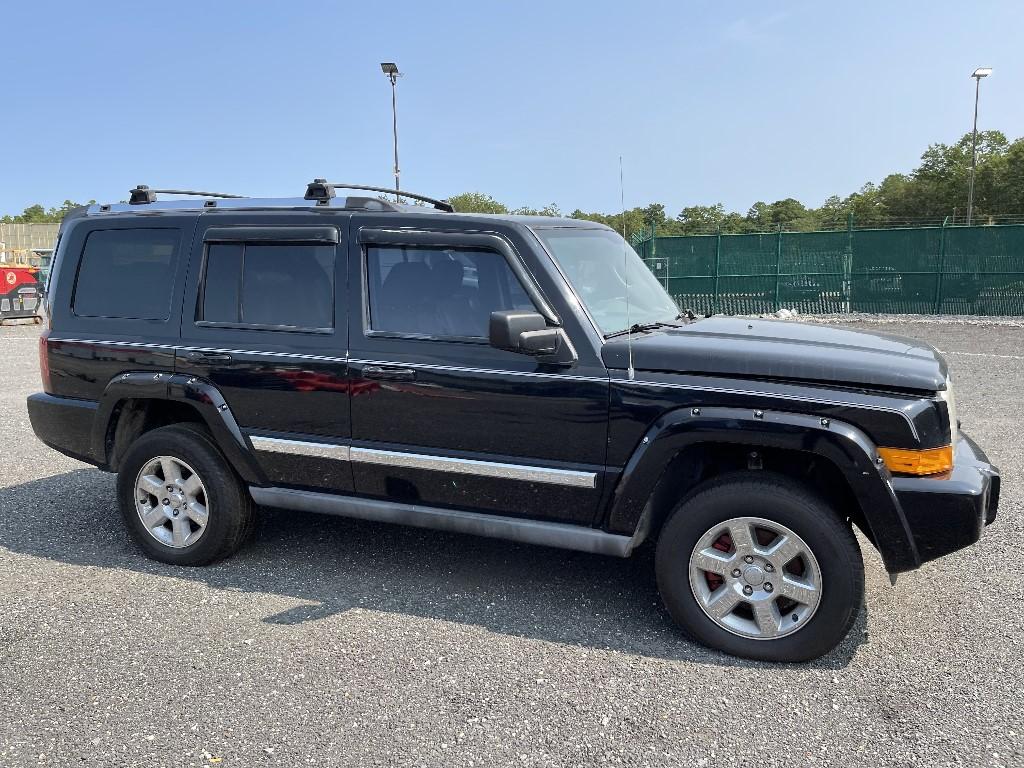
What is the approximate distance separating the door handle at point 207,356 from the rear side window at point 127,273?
0.30 meters

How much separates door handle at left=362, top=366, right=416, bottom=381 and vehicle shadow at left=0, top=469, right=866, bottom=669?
1.10m

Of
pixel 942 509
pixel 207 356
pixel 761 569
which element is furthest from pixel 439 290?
pixel 942 509

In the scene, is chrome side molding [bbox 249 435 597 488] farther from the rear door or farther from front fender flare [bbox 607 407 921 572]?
front fender flare [bbox 607 407 921 572]

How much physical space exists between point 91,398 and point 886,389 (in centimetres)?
415

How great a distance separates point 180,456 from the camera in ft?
15.0

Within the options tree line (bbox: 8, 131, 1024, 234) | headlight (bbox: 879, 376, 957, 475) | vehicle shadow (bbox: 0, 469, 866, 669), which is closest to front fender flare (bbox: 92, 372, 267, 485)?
vehicle shadow (bbox: 0, 469, 866, 669)

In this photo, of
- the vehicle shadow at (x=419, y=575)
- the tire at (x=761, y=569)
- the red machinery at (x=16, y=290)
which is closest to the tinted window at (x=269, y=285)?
the vehicle shadow at (x=419, y=575)

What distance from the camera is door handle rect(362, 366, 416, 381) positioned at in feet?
13.1

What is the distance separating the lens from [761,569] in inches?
138

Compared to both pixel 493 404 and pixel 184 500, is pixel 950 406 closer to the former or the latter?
pixel 493 404

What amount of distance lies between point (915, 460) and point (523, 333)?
164 centimetres

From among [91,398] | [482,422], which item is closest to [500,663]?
[482,422]

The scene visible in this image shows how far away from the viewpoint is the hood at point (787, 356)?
3387 millimetres

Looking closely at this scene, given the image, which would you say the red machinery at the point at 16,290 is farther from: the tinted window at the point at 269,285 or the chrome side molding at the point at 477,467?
the chrome side molding at the point at 477,467
